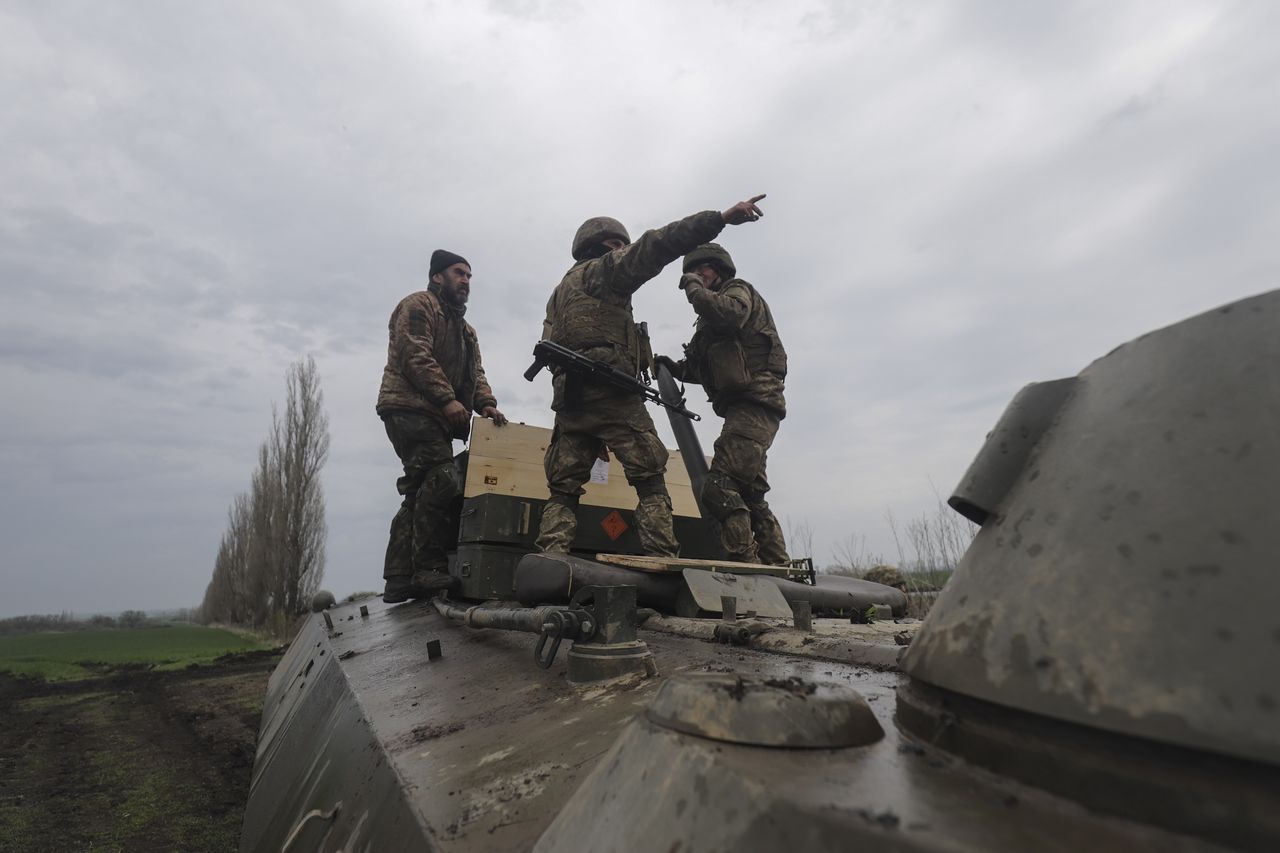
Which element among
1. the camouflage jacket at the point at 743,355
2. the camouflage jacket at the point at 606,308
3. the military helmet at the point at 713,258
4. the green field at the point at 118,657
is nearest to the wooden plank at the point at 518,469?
the camouflage jacket at the point at 606,308

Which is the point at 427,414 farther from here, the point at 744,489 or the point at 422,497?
the point at 744,489

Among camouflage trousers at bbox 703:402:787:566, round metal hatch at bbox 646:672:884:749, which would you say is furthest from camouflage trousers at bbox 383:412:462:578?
round metal hatch at bbox 646:672:884:749

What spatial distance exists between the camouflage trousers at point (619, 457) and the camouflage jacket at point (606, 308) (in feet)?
0.43

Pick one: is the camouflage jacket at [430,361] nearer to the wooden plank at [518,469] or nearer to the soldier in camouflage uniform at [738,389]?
the wooden plank at [518,469]

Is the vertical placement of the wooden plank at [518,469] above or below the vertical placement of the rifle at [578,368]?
below

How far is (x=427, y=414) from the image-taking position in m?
4.96

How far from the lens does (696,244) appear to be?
3543 millimetres

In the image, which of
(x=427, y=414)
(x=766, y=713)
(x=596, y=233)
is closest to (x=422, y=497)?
(x=427, y=414)

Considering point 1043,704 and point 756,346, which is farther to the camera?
point 756,346

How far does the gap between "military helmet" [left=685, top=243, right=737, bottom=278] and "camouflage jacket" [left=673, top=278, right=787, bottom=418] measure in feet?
0.72

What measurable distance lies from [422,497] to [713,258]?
101 inches

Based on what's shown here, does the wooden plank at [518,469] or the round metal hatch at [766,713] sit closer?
the round metal hatch at [766,713]

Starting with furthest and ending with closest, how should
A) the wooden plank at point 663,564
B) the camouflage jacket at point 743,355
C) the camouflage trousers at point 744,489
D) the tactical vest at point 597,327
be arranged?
the camouflage jacket at point 743,355 → the camouflage trousers at point 744,489 → the tactical vest at point 597,327 → the wooden plank at point 663,564

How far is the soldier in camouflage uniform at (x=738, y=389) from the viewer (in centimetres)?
430
